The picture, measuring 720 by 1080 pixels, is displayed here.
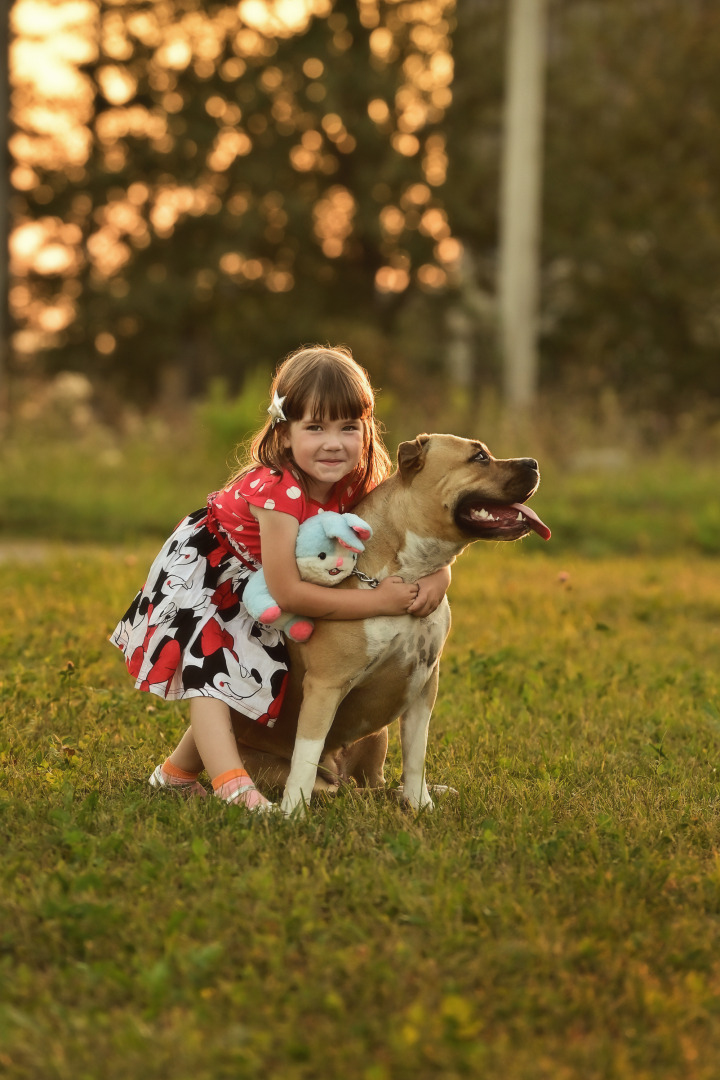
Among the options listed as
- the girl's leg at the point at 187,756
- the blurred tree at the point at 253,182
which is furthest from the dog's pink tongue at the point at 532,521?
the blurred tree at the point at 253,182

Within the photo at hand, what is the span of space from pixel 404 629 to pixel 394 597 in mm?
112

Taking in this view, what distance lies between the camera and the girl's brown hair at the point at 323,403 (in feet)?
11.8

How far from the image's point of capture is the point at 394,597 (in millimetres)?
3510

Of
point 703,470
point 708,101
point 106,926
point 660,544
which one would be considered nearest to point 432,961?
point 106,926

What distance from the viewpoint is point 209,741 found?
3.65 m

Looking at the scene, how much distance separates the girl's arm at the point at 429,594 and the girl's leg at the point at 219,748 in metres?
0.67

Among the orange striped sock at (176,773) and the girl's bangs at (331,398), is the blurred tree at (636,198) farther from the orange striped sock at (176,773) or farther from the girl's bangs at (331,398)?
the orange striped sock at (176,773)

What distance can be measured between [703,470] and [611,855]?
869 centimetres

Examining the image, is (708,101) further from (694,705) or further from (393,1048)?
(393,1048)

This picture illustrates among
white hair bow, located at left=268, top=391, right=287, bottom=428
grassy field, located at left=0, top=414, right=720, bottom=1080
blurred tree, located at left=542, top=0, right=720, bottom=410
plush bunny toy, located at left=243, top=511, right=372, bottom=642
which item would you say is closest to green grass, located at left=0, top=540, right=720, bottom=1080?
grassy field, located at left=0, top=414, right=720, bottom=1080

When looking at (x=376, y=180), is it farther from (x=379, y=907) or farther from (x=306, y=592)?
(x=379, y=907)

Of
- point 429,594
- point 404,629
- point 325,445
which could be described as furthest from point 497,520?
point 325,445

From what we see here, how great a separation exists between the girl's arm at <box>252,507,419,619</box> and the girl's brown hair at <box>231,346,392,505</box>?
225 mm

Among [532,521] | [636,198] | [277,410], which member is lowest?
[532,521]
